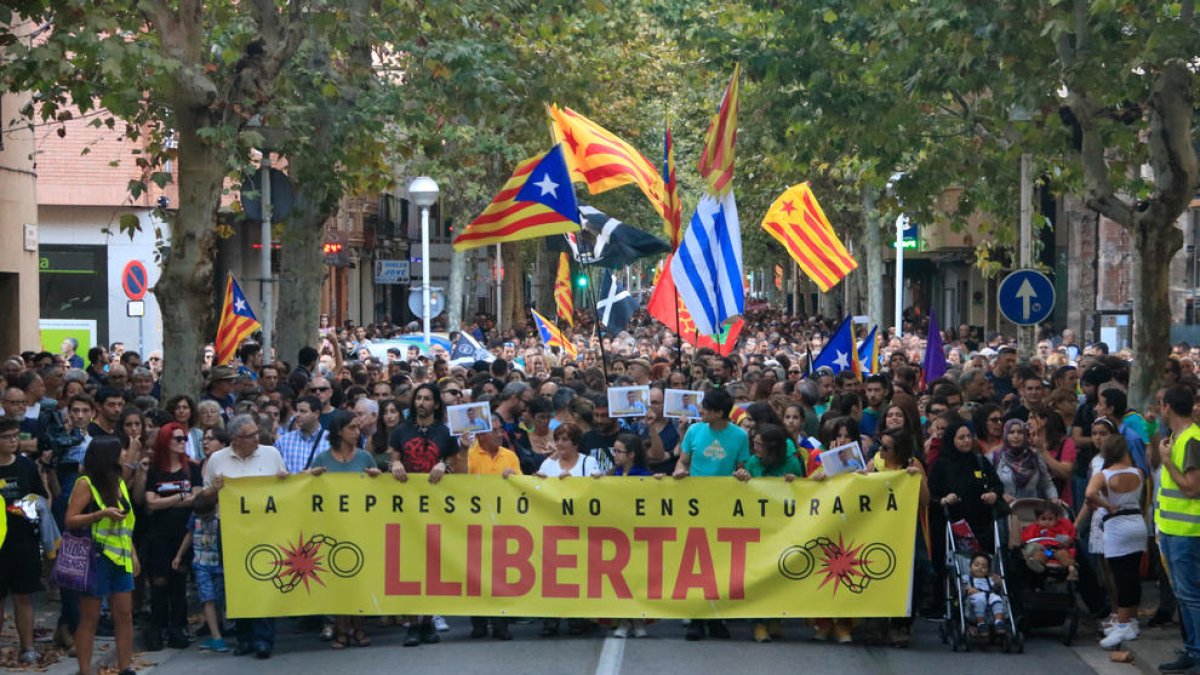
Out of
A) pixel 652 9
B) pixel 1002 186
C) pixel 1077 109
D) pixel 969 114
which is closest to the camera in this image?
pixel 1077 109

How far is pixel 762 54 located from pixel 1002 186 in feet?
20.0

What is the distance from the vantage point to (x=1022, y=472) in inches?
497

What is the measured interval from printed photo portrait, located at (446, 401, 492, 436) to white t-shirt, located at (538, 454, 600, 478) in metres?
0.48

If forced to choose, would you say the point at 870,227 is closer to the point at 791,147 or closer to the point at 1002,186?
the point at 1002,186

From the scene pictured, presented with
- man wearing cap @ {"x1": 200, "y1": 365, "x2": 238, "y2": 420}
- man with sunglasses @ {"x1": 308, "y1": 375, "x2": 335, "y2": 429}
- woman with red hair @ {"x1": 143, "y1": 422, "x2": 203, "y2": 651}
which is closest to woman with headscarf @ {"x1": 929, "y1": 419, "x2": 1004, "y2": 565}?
man with sunglasses @ {"x1": 308, "y1": 375, "x2": 335, "y2": 429}

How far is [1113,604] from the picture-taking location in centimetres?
1283

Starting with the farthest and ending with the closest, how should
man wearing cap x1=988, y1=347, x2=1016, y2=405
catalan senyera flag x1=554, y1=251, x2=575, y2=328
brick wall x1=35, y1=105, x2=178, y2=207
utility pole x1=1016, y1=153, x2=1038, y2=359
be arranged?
1. brick wall x1=35, y1=105, x2=178, y2=207
2. catalan senyera flag x1=554, y1=251, x2=575, y2=328
3. utility pole x1=1016, y1=153, x2=1038, y2=359
4. man wearing cap x1=988, y1=347, x2=1016, y2=405

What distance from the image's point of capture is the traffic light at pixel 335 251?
45000mm

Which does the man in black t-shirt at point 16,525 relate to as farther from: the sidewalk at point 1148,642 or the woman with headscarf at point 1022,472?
the sidewalk at point 1148,642

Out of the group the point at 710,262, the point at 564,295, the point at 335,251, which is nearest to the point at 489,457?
the point at 710,262

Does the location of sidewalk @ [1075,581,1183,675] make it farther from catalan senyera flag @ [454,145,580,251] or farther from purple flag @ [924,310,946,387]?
catalan senyera flag @ [454,145,580,251]

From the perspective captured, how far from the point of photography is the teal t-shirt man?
41.1 feet

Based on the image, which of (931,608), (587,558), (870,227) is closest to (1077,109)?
(931,608)

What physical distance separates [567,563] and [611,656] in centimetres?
78
